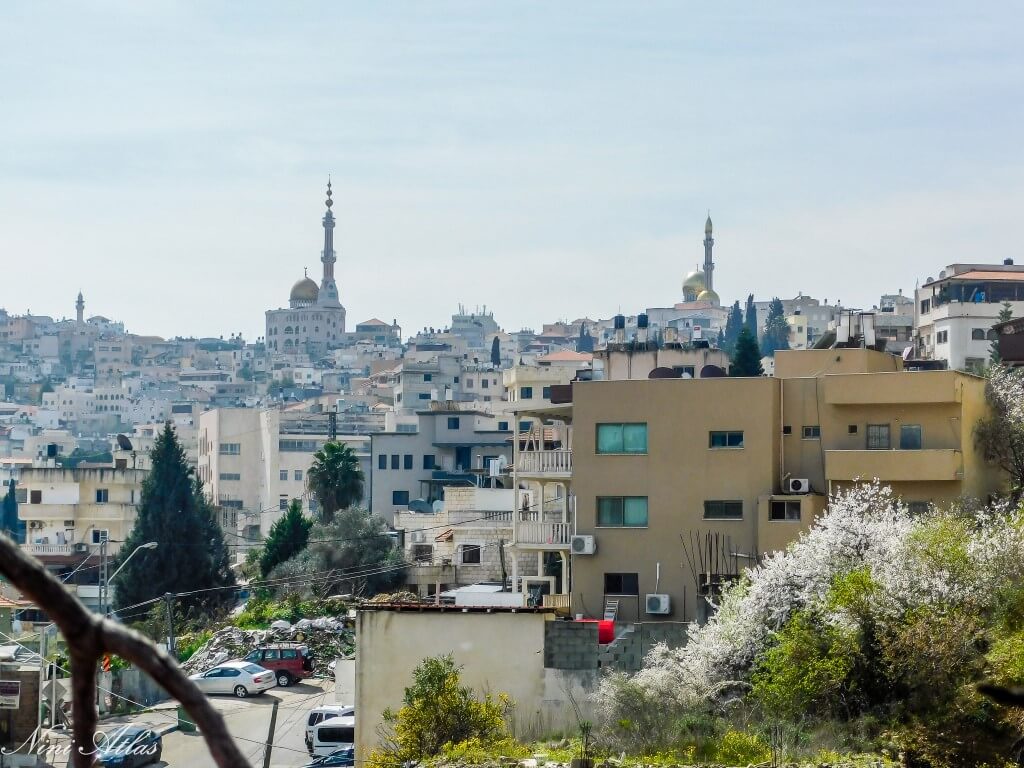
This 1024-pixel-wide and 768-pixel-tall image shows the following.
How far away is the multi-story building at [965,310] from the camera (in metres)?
90.9

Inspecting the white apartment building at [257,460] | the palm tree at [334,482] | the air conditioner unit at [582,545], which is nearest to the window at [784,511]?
the air conditioner unit at [582,545]

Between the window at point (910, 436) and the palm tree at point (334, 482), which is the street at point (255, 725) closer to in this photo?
the window at point (910, 436)

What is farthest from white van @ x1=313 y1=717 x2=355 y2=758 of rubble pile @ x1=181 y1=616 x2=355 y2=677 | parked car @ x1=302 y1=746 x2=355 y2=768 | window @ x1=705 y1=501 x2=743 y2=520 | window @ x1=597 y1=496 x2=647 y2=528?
rubble pile @ x1=181 y1=616 x2=355 y2=677

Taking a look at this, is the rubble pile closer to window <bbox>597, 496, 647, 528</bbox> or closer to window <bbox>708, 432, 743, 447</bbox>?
window <bbox>597, 496, 647, 528</bbox>

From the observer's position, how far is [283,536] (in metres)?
66.2

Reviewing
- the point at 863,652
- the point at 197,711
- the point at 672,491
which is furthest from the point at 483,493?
the point at 197,711

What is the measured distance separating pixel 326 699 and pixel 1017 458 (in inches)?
565

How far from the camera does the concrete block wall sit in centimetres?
2709

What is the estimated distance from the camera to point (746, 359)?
6325cm

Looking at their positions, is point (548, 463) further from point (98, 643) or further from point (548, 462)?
point (98, 643)

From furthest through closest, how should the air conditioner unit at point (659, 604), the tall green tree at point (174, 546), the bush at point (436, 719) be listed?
1. the tall green tree at point (174, 546)
2. the air conditioner unit at point (659, 604)
3. the bush at point (436, 719)

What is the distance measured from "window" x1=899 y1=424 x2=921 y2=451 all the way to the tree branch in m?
30.4

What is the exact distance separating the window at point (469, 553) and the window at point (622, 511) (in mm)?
20351

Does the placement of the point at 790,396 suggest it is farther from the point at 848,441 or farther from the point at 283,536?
the point at 283,536
